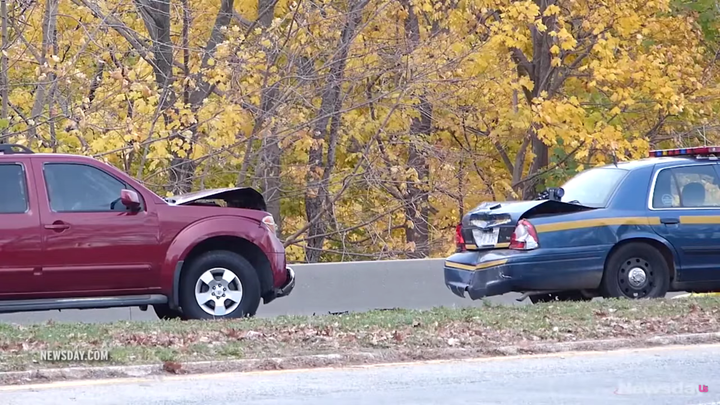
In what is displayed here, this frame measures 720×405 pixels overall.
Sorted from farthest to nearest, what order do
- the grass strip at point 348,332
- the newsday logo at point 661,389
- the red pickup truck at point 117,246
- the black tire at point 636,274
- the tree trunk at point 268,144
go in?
the tree trunk at point 268,144, the black tire at point 636,274, the red pickup truck at point 117,246, the grass strip at point 348,332, the newsday logo at point 661,389

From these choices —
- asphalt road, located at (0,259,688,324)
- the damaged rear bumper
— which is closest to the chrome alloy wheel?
asphalt road, located at (0,259,688,324)

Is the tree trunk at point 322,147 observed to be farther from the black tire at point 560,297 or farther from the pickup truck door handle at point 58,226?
the pickup truck door handle at point 58,226

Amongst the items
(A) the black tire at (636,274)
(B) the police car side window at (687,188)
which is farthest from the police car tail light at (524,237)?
(B) the police car side window at (687,188)

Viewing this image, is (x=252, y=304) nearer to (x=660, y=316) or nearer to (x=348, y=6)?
(x=660, y=316)

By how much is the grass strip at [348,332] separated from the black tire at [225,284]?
711mm

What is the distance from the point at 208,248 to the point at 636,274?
4501 mm

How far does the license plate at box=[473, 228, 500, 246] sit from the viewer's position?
40.5 feet

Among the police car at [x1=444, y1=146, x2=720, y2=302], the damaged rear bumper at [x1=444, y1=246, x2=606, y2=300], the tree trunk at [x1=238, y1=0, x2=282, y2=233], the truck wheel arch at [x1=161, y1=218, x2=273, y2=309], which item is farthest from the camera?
the tree trunk at [x1=238, y1=0, x2=282, y2=233]

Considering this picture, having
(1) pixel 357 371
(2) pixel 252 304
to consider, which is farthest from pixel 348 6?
(1) pixel 357 371

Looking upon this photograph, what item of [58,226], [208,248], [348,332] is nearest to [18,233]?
[58,226]

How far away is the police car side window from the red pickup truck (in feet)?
13.7

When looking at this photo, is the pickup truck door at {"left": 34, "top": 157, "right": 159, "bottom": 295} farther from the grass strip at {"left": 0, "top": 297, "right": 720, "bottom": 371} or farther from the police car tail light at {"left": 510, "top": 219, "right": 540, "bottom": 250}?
the police car tail light at {"left": 510, "top": 219, "right": 540, "bottom": 250}

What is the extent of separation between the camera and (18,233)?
11.0 metres

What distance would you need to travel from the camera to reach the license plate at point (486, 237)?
12.3 m
